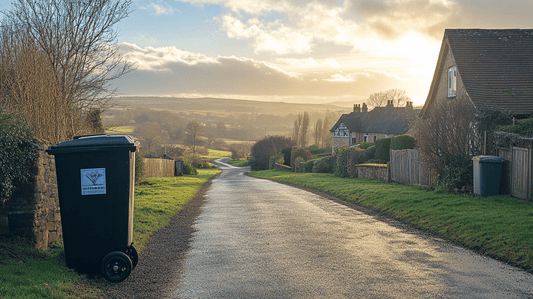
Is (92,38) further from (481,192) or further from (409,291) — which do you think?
(481,192)

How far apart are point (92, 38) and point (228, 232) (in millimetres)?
8307

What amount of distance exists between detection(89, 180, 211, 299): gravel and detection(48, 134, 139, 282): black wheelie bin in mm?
311

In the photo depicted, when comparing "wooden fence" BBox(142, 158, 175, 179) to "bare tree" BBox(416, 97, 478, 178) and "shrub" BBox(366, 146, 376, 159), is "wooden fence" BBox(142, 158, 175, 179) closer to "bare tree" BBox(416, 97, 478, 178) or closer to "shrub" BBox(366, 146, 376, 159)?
"shrub" BBox(366, 146, 376, 159)

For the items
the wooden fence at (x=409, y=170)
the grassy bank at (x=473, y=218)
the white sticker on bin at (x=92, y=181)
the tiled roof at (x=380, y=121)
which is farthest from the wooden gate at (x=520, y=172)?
the tiled roof at (x=380, y=121)

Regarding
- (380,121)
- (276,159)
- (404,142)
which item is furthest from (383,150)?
(380,121)

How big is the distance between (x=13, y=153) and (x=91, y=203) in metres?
1.49

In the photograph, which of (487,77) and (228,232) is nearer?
(228,232)

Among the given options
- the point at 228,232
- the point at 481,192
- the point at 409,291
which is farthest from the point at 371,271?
the point at 481,192

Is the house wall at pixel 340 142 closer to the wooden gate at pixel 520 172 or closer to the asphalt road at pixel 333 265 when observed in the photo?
the wooden gate at pixel 520 172

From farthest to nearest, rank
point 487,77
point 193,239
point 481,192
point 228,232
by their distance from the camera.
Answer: point 487,77, point 481,192, point 228,232, point 193,239

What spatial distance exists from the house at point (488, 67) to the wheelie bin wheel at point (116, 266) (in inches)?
614

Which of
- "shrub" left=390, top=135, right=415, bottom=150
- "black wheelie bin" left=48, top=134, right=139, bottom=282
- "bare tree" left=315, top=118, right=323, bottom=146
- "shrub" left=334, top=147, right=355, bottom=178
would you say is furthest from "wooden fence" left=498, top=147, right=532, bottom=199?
"bare tree" left=315, top=118, right=323, bottom=146

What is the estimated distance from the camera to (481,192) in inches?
463

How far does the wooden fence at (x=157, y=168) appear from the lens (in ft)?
92.1
